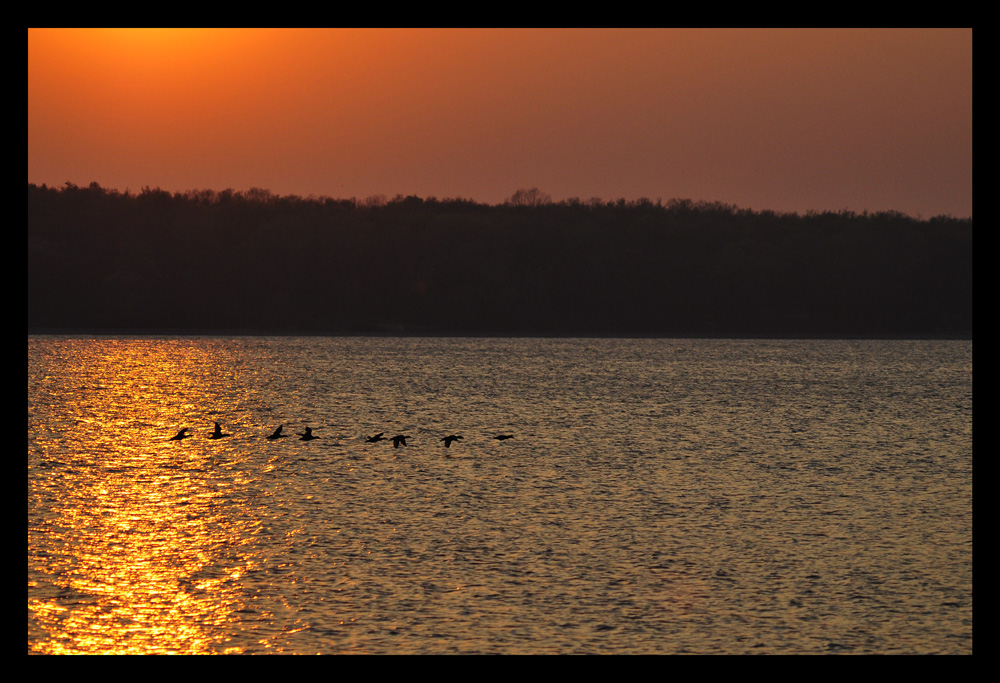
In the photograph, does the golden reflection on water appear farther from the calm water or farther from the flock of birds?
the flock of birds

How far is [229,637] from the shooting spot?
50.7 ft

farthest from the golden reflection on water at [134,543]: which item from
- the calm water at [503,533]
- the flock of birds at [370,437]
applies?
the flock of birds at [370,437]

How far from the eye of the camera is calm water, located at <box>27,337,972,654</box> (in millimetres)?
16047

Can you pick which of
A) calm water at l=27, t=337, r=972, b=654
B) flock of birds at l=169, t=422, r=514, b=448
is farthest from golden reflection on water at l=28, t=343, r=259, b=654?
flock of birds at l=169, t=422, r=514, b=448

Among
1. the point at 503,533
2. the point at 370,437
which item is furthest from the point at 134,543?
the point at 370,437

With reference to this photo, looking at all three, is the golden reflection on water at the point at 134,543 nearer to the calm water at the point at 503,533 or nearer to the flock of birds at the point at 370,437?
the calm water at the point at 503,533

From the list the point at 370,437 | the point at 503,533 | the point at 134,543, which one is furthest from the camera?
the point at 370,437

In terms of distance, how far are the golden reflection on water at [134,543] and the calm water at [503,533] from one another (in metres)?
0.08

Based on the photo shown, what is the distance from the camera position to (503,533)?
2428cm

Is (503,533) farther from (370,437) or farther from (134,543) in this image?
(370,437)

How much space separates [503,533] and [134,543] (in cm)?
780

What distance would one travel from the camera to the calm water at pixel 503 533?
16047mm

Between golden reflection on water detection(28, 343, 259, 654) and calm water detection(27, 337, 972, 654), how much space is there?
0.08 m
